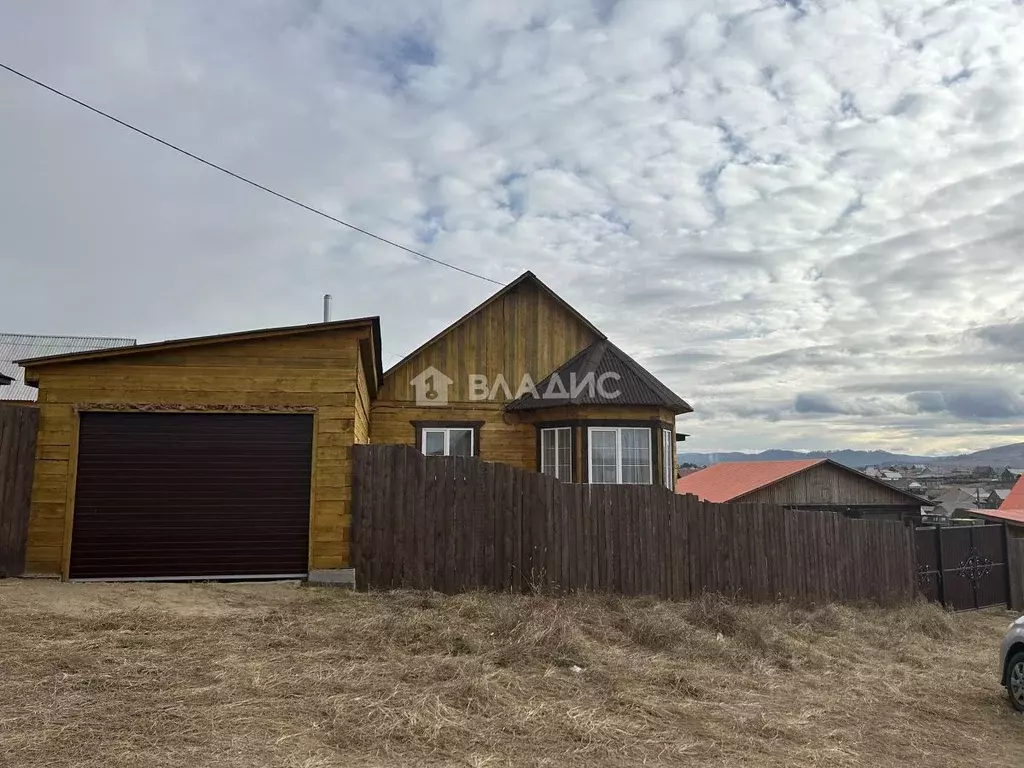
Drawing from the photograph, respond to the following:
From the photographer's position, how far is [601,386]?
15.0 m

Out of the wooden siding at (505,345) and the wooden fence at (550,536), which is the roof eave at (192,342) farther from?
the wooden siding at (505,345)

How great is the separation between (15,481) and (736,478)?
30.5m

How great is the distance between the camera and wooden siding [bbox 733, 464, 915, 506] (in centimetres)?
2964

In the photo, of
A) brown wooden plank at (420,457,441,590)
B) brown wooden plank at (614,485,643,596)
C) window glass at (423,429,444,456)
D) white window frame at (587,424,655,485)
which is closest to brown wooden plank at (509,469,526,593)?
brown wooden plank at (420,457,441,590)

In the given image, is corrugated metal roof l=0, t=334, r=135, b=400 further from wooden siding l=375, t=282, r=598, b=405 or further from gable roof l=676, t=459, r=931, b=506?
gable roof l=676, t=459, r=931, b=506

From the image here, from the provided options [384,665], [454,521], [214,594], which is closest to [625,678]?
[384,665]

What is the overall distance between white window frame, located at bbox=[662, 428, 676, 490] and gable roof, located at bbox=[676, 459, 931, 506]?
11.0 m

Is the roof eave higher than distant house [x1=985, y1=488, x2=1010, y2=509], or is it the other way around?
the roof eave

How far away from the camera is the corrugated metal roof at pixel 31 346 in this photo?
76.6ft

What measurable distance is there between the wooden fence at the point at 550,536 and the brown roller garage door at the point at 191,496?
102cm

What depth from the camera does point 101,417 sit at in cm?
951

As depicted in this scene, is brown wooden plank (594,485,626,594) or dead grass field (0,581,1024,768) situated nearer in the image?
dead grass field (0,581,1024,768)

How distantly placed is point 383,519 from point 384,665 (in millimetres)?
3482

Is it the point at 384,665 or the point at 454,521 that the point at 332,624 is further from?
the point at 454,521
